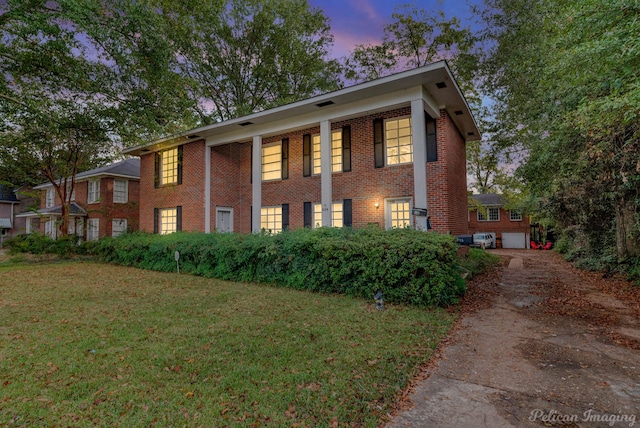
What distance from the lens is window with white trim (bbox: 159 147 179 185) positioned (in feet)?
51.8

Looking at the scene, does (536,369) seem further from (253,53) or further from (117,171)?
(117,171)

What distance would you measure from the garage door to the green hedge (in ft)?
76.1

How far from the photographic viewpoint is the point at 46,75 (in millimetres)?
10242

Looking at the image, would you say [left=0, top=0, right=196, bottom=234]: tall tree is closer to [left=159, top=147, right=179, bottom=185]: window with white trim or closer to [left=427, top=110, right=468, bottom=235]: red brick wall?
[left=159, top=147, right=179, bottom=185]: window with white trim

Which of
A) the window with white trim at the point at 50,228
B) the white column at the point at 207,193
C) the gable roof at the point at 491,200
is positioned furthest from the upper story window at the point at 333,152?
the window with white trim at the point at 50,228

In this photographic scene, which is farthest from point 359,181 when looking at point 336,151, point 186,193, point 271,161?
point 186,193

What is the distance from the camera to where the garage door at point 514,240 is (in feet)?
85.3

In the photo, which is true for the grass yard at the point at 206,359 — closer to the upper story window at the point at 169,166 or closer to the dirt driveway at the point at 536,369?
the dirt driveway at the point at 536,369

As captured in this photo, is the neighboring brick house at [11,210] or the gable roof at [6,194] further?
the gable roof at [6,194]

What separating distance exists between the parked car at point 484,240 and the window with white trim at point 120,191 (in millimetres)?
24165

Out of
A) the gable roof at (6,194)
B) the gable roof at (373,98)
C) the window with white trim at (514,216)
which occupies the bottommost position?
the window with white trim at (514,216)

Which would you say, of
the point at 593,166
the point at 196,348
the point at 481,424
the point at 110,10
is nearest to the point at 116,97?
the point at 110,10

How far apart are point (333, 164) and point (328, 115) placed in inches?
74.6

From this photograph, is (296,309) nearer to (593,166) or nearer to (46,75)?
(593,166)
